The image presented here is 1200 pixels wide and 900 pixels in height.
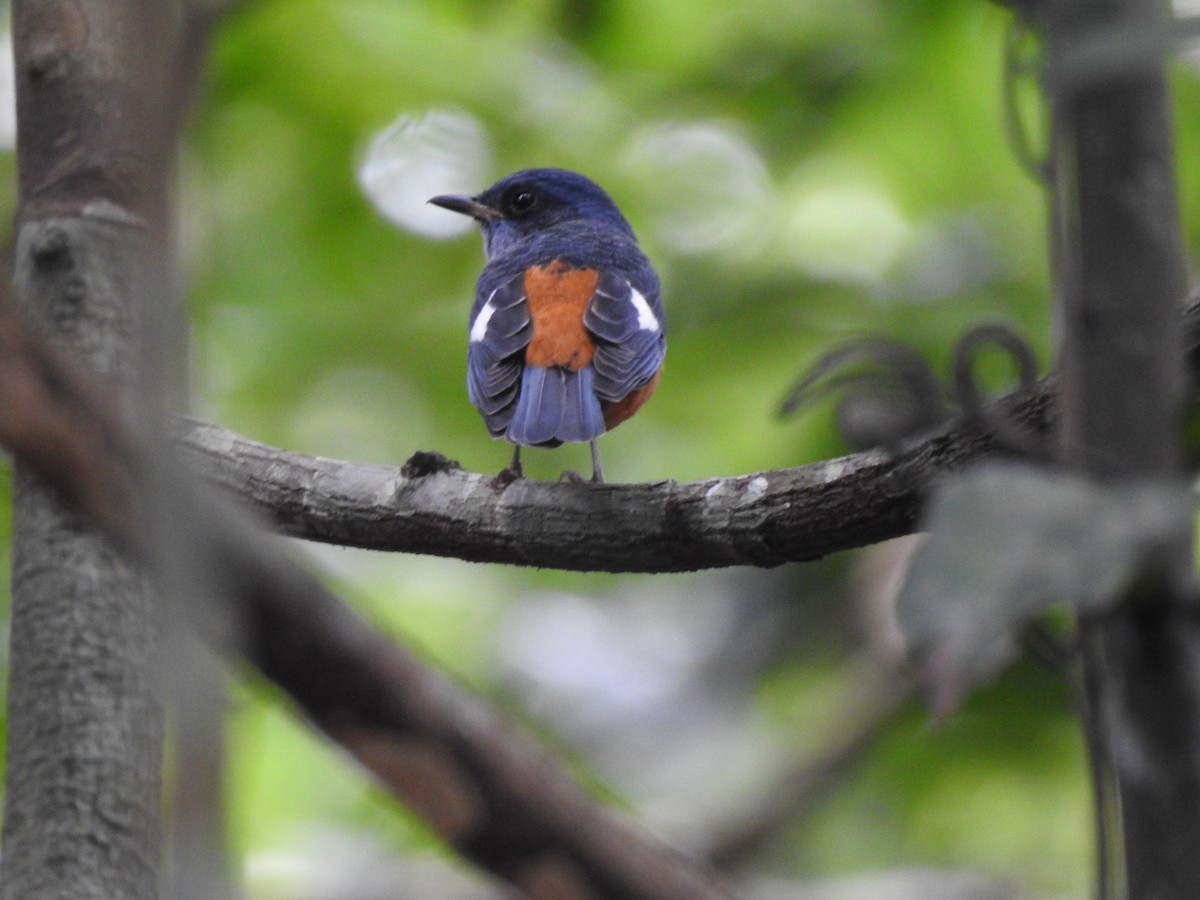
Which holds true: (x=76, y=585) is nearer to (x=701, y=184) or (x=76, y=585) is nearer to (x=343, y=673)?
(x=343, y=673)

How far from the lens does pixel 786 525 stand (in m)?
2.56

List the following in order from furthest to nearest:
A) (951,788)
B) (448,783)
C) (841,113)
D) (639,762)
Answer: (639,762) < (951,788) < (841,113) < (448,783)

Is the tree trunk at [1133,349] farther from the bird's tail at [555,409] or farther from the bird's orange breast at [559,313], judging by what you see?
→ the bird's orange breast at [559,313]

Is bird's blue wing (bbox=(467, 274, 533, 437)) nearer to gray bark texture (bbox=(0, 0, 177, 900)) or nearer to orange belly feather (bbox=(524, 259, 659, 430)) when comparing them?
orange belly feather (bbox=(524, 259, 659, 430))

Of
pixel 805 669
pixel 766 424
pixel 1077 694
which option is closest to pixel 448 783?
pixel 1077 694

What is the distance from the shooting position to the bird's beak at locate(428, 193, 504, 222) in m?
5.70

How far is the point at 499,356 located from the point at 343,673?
2777mm

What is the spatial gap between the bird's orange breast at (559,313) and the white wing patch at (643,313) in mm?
140

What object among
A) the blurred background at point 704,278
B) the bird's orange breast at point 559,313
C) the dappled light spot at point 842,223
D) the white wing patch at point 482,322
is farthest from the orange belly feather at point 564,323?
the dappled light spot at point 842,223

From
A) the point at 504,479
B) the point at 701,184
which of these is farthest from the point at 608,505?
the point at 701,184

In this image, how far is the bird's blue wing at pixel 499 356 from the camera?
394cm

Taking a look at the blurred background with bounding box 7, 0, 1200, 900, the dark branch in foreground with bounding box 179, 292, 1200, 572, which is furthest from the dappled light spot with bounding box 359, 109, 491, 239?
the dark branch in foreground with bounding box 179, 292, 1200, 572

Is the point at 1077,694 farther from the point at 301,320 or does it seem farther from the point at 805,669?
the point at 805,669

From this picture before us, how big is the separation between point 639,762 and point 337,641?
714 cm
